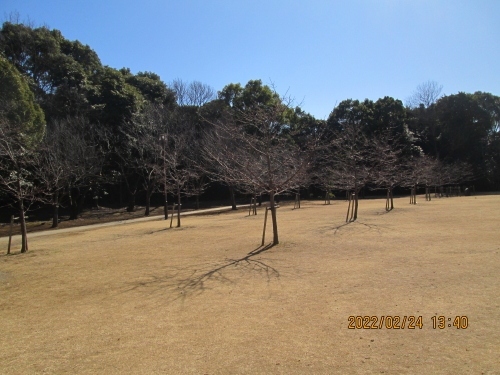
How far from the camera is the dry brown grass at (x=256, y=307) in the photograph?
4.27 metres

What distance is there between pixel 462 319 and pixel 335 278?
2853mm

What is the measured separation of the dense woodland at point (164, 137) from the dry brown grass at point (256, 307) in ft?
13.3

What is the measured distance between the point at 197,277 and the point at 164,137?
764 inches

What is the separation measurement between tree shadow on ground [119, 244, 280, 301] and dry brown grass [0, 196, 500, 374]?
0.10ft

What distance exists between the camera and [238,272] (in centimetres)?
877

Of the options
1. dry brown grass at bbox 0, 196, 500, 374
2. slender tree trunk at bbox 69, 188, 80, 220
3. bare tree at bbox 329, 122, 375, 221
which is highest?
bare tree at bbox 329, 122, 375, 221

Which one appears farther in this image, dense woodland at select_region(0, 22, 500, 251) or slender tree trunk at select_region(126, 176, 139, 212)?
slender tree trunk at select_region(126, 176, 139, 212)

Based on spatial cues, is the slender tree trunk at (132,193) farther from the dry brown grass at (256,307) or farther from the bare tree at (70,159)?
the dry brown grass at (256,307)

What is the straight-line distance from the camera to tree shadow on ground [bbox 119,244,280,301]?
295 inches

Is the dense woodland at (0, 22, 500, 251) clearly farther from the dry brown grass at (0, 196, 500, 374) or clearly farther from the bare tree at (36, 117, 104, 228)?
the dry brown grass at (0, 196, 500, 374)

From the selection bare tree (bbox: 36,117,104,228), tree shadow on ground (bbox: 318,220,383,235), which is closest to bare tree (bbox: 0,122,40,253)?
bare tree (bbox: 36,117,104,228)

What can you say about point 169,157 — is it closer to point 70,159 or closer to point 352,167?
point 70,159

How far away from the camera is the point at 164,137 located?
86.1 ft
